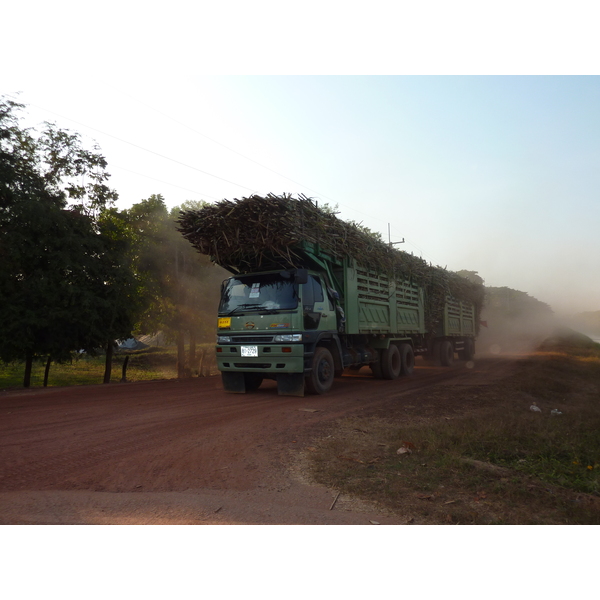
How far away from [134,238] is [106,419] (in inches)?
469

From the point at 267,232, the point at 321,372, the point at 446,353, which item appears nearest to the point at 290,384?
the point at 321,372

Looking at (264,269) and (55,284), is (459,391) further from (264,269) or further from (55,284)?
(55,284)

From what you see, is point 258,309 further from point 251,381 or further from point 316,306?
point 251,381

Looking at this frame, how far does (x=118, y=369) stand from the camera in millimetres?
27344

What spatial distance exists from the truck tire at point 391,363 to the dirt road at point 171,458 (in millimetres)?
2690

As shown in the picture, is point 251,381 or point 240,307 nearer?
point 240,307

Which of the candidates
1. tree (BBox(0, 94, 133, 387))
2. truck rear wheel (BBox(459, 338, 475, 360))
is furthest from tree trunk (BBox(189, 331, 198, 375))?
truck rear wheel (BBox(459, 338, 475, 360))

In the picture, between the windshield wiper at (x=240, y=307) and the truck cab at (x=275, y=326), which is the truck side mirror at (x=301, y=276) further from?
the windshield wiper at (x=240, y=307)

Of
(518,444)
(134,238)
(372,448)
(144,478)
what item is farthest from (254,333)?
(134,238)

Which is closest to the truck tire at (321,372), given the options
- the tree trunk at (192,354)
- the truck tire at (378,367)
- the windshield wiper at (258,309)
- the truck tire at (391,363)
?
the windshield wiper at (258,309)

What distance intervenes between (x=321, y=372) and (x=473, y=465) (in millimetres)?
5107

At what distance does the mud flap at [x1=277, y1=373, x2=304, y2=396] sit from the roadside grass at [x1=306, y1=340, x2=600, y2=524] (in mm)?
2093

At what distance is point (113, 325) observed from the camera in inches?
552

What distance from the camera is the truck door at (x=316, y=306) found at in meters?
8.73
